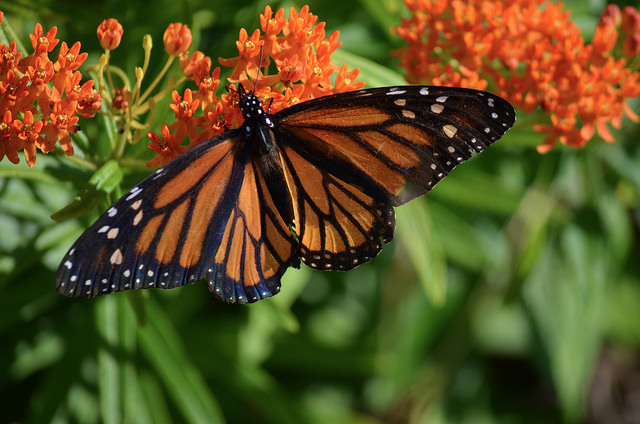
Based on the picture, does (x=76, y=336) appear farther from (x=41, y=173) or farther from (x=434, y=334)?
(x=434, y=334)

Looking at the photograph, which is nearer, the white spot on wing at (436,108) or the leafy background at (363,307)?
the white spot on wing at (436,108)

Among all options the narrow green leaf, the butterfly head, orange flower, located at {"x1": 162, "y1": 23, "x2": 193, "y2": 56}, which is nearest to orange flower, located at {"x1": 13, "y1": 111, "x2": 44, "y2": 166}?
orange flower, located at {"x1": 162, "y1": 23, "x2": 193, "y2": 56}

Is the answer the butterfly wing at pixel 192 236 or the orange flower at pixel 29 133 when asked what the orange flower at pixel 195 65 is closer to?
the butterfly wing at pixel 192 236

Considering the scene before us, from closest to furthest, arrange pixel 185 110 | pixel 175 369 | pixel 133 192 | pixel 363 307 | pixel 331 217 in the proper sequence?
1. pixel 133 192
2. pixel 185 110
3. pixel 331 217
4. pixel 175 369
5. pixel 363 307

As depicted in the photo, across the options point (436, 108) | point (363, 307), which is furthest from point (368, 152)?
Result: point (363, 307)

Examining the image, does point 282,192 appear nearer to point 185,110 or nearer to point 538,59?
point 185,110

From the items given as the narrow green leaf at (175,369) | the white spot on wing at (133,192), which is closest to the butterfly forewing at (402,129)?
the white spot on wing at (133,192)
